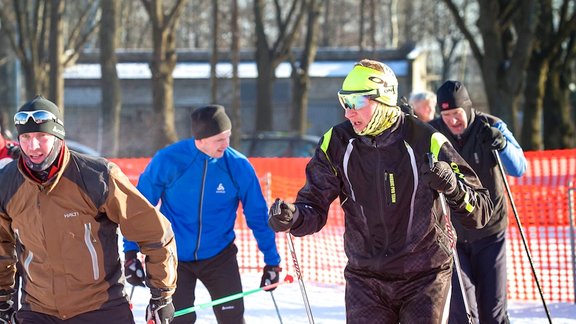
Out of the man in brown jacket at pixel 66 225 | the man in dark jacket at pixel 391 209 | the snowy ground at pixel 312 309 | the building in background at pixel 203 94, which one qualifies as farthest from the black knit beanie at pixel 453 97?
the building in background at pixel 203 94

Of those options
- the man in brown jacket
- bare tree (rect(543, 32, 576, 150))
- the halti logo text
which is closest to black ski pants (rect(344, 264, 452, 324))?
the man in brown jacket

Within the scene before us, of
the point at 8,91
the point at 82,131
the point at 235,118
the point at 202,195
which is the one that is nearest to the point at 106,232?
the point at 202,195

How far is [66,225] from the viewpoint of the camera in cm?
459

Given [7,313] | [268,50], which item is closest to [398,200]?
[7,313]

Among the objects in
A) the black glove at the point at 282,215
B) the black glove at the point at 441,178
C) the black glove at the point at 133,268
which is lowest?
the black glove at the point at 133,268

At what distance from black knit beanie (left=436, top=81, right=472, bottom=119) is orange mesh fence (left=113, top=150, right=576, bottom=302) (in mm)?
3085

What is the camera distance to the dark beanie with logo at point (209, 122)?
6.43 m

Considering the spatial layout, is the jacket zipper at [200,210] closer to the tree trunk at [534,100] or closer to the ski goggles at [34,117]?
the ski goggles at [34,117]

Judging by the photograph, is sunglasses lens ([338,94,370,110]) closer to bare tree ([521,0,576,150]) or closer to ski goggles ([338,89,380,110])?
ski goggles ([338,89,380,110])

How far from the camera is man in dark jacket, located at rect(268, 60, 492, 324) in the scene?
4.73 m

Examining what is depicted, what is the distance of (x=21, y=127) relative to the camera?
4586mm

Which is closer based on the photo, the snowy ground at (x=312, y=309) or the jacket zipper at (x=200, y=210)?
the jacket zipper at (x=200, y=210)

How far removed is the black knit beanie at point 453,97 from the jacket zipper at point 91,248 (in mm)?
2800

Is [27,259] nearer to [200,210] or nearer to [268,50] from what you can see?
[200,210]
